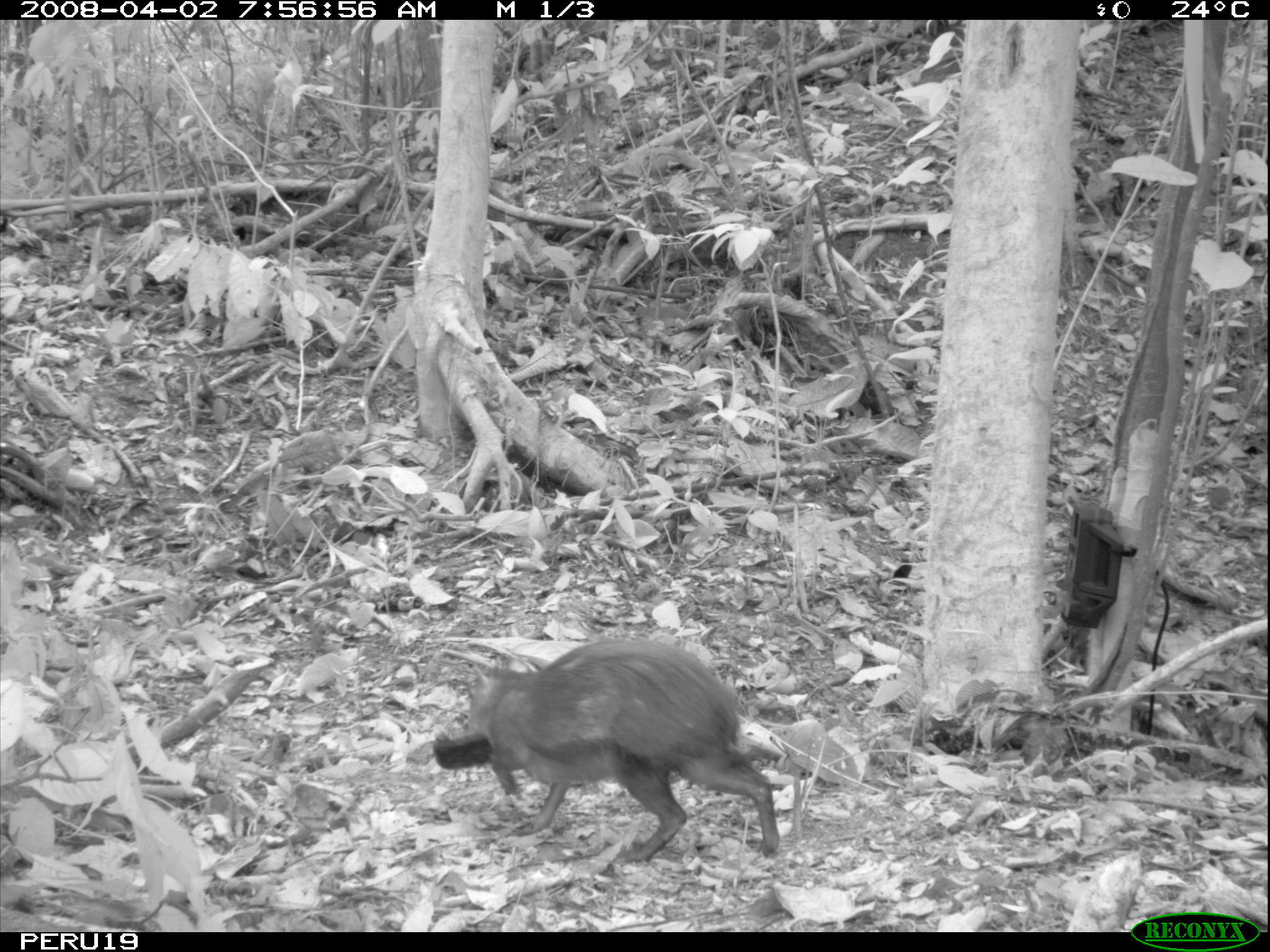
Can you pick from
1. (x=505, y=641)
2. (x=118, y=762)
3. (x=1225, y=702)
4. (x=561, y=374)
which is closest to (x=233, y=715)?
(x=505, y=641)

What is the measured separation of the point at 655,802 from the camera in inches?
129

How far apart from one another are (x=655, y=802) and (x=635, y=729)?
0.22 meters

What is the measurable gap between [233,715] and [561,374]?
9.09 feet

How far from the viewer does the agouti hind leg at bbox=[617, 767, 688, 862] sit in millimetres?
3273

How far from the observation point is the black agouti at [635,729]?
127 inches
